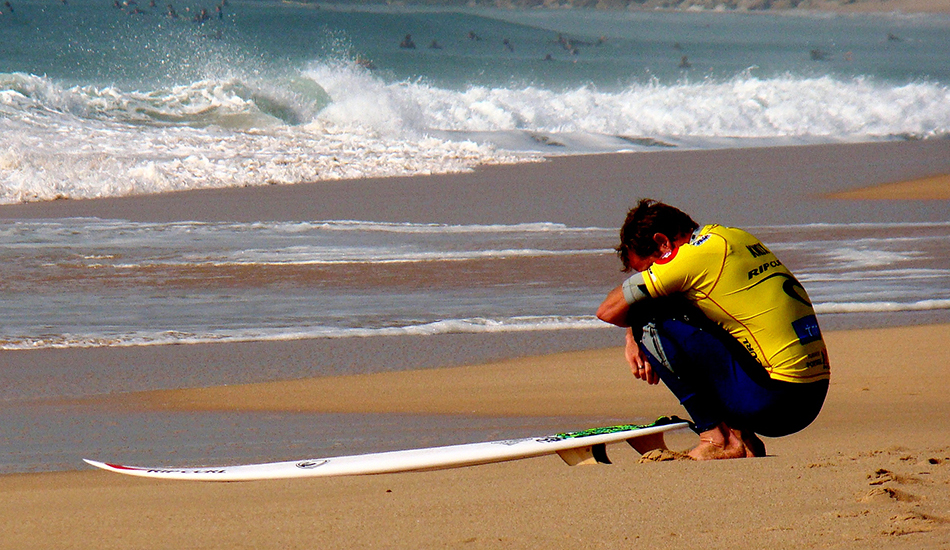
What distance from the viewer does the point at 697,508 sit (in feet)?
10.0

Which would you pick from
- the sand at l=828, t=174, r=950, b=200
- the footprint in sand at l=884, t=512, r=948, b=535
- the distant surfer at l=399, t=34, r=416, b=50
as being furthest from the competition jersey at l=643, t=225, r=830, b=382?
the distant surfer at l=399, t=34, r=416, b=50

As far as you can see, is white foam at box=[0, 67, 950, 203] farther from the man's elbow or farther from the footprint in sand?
the footprint in sand

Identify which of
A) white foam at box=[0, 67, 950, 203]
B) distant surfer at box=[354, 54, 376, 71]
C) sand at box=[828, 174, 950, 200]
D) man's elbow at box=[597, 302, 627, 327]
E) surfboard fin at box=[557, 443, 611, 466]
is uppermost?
distant surfer at box=[354, 54, 376, 71]

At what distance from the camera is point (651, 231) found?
3.57 meters

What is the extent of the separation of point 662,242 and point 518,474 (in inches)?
35.7

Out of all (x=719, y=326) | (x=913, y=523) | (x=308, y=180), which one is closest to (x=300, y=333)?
(x=719, y=326)

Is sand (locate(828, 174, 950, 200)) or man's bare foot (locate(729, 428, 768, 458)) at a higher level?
sand (locate(828, 174, 950, 200))

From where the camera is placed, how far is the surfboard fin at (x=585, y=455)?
3832 millimetres

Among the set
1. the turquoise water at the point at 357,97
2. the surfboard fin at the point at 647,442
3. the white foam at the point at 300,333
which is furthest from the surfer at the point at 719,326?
the turquoise water at the point at 357,97

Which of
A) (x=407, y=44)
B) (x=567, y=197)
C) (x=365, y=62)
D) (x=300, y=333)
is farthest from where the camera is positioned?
(x=407, y=44)

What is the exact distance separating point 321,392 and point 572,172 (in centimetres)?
1303

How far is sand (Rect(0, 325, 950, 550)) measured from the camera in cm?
285

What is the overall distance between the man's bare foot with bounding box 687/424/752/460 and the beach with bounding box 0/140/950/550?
13 cm

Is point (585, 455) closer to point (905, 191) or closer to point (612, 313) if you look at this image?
point (612, 313)
